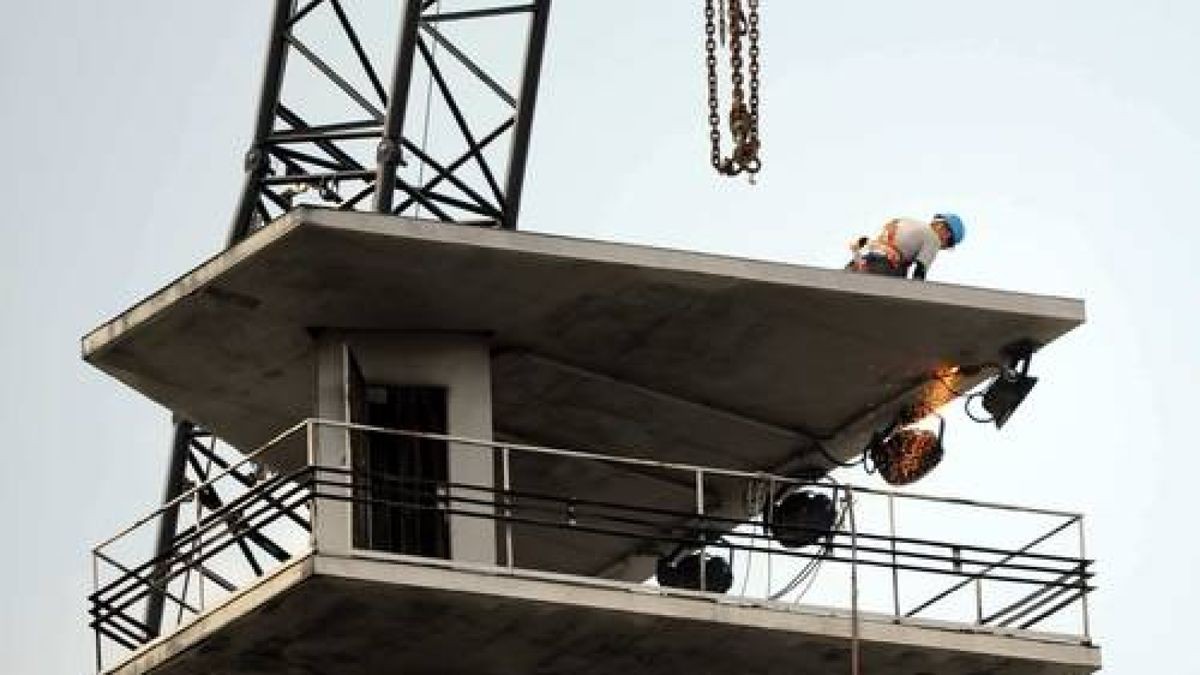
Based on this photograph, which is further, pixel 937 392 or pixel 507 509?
pixel 937 392

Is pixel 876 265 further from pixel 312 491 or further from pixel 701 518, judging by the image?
pixel 312 491

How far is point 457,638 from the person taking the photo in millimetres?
53844

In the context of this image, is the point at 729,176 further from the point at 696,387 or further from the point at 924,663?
the point at 924,663

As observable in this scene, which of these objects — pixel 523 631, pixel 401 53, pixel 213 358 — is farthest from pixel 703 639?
pixel 401 53

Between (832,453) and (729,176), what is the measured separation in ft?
14.7

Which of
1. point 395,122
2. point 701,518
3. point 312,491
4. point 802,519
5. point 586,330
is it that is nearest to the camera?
point 312,491

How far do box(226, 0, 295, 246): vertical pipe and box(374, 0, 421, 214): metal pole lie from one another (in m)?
2.59

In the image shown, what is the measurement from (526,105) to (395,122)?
3.77 metres

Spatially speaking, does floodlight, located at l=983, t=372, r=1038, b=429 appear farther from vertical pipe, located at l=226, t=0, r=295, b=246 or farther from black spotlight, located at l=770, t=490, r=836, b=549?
vertical pipe, located at l=226, t=0, r=295, b=246

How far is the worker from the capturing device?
189 ft

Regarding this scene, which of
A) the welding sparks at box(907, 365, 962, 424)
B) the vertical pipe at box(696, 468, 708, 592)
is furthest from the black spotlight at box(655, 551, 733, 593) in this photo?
the welding sparks at box(907, 365, 962, 424)

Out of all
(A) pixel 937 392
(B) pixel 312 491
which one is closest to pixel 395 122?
(A) pixel 937 392

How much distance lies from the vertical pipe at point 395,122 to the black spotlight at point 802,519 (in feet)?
23.5

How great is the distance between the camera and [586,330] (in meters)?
56.5
